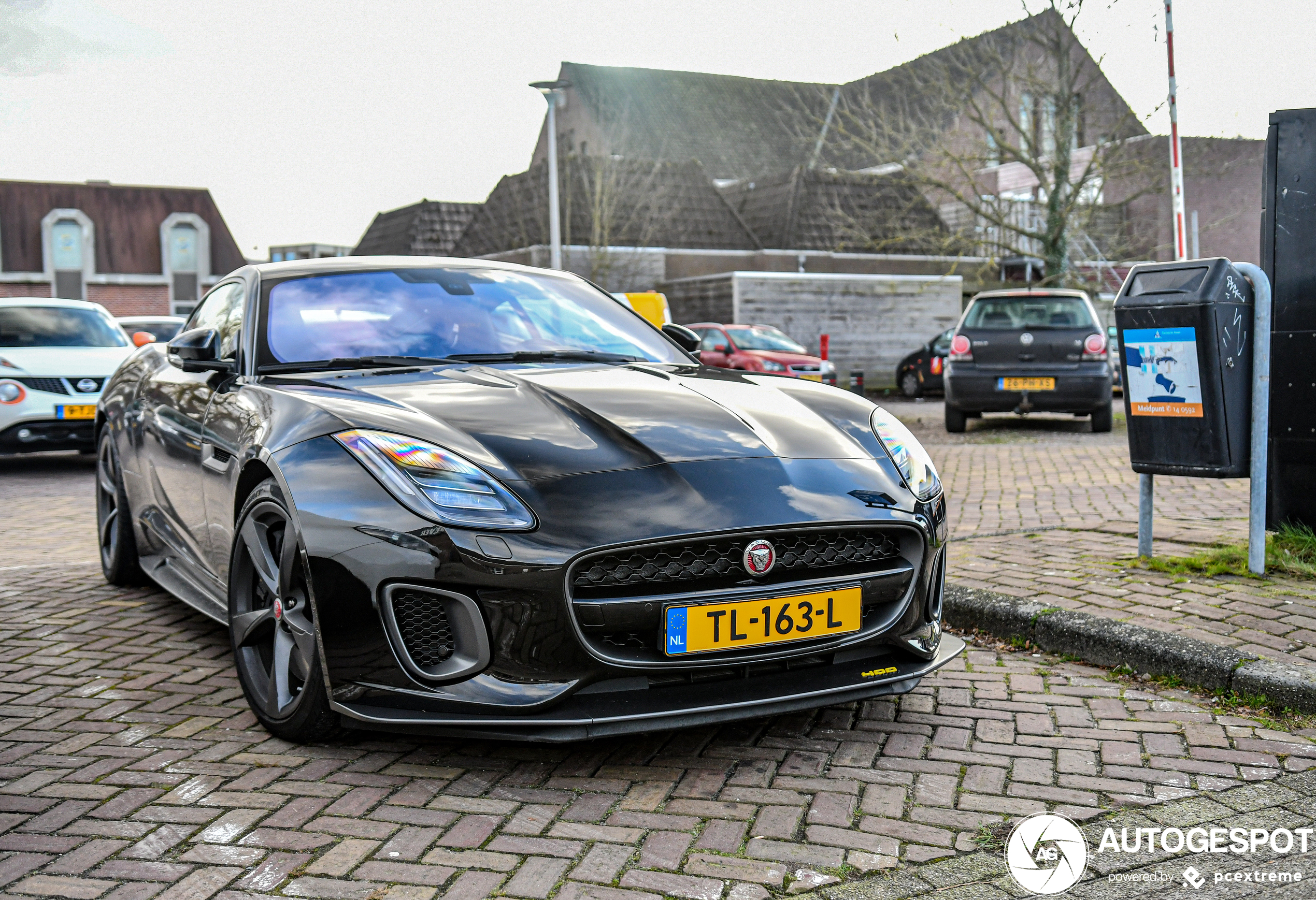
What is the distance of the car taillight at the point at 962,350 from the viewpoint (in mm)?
13820

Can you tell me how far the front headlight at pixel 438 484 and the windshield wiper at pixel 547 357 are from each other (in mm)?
945

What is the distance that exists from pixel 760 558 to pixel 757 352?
17117 millimetres

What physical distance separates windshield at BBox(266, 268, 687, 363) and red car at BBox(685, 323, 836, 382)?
46.8 ft

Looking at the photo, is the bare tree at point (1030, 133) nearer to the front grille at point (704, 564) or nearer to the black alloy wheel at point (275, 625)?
the front grille at point (704, 564)

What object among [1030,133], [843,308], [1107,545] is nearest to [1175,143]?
[1030,133]

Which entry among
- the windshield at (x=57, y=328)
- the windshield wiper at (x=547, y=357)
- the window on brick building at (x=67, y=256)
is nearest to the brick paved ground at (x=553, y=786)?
the windshield wiper at (x=547, y=357)

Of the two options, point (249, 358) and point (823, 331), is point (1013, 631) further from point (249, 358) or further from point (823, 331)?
point (823, 331)

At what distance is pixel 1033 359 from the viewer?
13539 mm

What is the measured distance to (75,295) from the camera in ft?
163

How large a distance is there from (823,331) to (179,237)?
36698 mm

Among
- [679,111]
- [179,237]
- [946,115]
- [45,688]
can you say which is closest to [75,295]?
[179,237]

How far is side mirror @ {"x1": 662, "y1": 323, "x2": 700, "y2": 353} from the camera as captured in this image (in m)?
5.06

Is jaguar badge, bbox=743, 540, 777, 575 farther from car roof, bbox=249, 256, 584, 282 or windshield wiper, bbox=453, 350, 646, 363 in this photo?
car roof, bbox=249, 256, 584, 282

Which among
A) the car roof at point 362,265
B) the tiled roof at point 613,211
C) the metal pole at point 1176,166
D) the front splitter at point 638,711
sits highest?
the tiled roof at point 613,211
